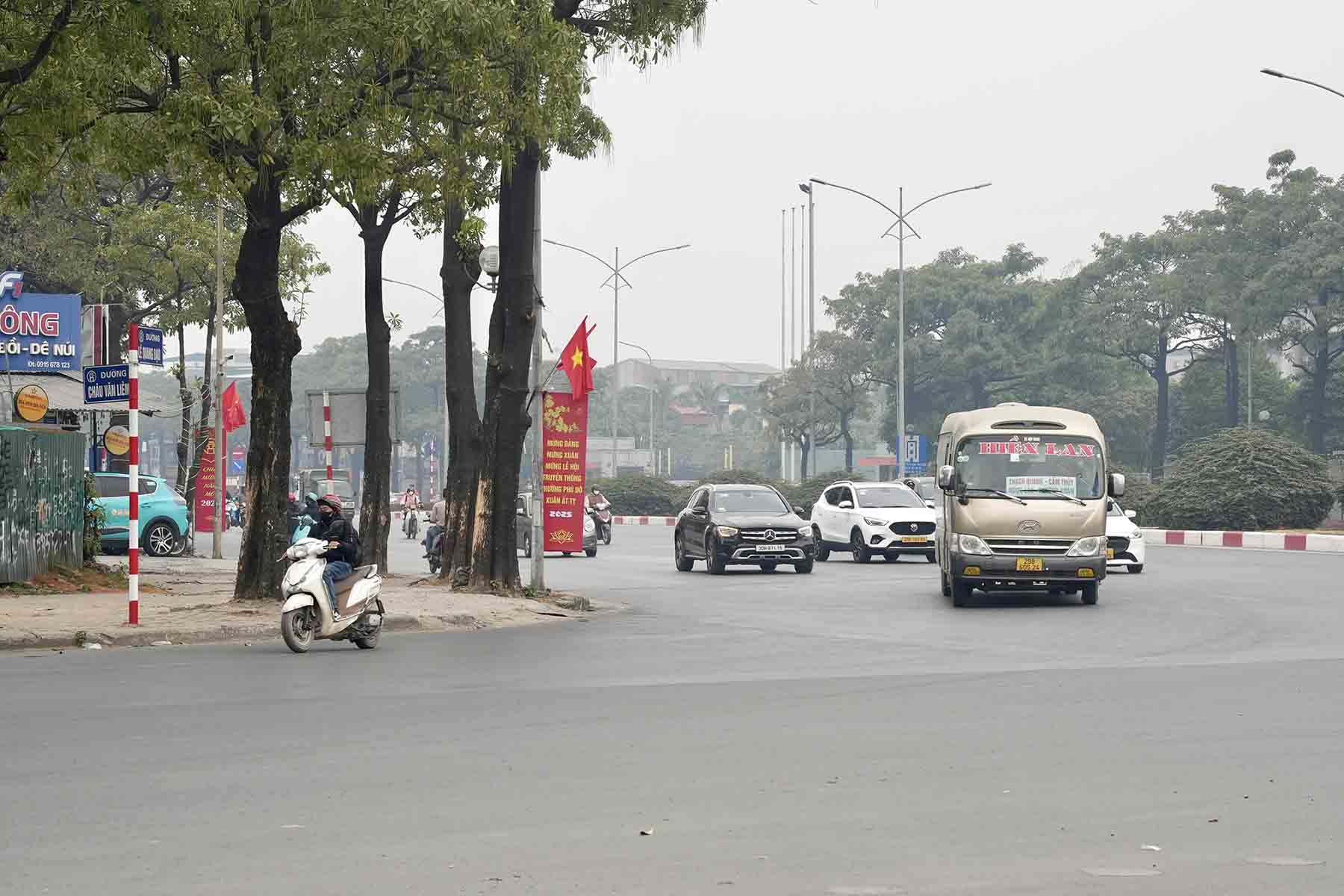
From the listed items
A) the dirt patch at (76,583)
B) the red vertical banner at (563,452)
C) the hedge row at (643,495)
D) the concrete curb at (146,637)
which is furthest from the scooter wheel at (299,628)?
the hedge row at (643,495)

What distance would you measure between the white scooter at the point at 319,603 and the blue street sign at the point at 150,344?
4.58 metres

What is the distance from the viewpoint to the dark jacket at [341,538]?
17.2m

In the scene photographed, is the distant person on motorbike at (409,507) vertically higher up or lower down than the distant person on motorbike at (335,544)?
higher up

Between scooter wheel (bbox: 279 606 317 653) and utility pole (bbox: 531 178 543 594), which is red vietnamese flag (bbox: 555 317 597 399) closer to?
utility pole (bbox: 531 178 543 594)

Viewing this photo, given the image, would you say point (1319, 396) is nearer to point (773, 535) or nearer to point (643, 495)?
point (643, 495)

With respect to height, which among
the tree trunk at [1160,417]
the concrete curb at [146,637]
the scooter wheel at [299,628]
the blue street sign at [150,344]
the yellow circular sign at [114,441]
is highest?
the tree trunk at [1160,417]

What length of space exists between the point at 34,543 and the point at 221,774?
16064 millimetres

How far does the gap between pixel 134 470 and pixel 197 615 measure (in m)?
1.77

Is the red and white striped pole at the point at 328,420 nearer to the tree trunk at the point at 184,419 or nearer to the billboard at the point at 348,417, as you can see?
the billboard at the point at 348,417

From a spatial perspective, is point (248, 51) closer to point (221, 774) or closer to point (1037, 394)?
point (221, 774)

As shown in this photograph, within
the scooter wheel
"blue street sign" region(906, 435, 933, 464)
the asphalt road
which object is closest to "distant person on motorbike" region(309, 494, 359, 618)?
the scooter wheel

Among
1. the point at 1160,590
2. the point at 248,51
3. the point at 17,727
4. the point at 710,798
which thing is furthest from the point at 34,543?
the point at 710,798

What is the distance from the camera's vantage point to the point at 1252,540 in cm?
4441

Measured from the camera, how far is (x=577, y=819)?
26.0 ft
